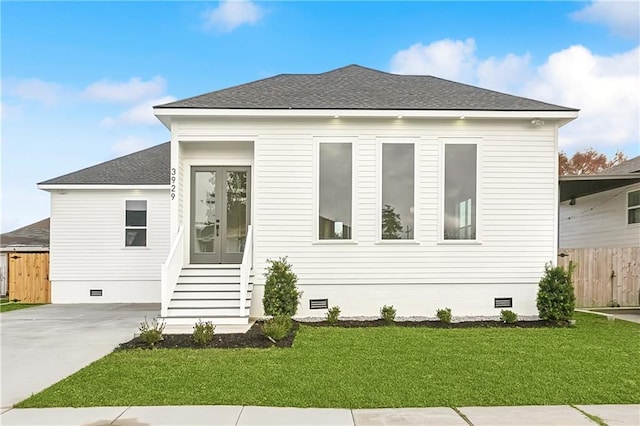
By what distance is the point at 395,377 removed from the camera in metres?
4.95

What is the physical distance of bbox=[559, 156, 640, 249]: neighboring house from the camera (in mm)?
11938

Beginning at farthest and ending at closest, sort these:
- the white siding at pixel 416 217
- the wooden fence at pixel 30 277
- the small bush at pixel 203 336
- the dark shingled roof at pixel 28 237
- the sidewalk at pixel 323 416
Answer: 1. the dark shingled roof at pixel 28 237
2. the wooden fence at pixel 30 277
3. the white siding at pixel 416 217
4. the small bush at pixel 203 336
5. the sidewalk at pixel 323 416

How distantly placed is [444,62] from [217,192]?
43.9ft

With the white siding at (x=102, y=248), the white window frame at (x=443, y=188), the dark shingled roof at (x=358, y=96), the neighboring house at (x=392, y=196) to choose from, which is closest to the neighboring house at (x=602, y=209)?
the neighboring house at (x=392, y=196)

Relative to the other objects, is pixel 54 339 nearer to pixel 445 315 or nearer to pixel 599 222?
pixel 445 315

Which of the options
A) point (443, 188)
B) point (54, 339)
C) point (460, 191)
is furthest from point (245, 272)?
point (460, 191)

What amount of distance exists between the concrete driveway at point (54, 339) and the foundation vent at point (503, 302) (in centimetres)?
733

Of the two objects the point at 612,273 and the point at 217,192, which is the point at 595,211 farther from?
the point at 217,192

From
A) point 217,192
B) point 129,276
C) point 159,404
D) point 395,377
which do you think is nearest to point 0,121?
point 129,276

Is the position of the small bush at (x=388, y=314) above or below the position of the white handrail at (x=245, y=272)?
below

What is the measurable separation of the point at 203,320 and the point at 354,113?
5.06m

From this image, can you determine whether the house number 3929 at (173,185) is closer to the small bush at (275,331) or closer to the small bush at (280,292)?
the small bush at (280,292)

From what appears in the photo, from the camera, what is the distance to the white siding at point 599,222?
12.9 metres

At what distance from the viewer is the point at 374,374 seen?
5.07 meters
